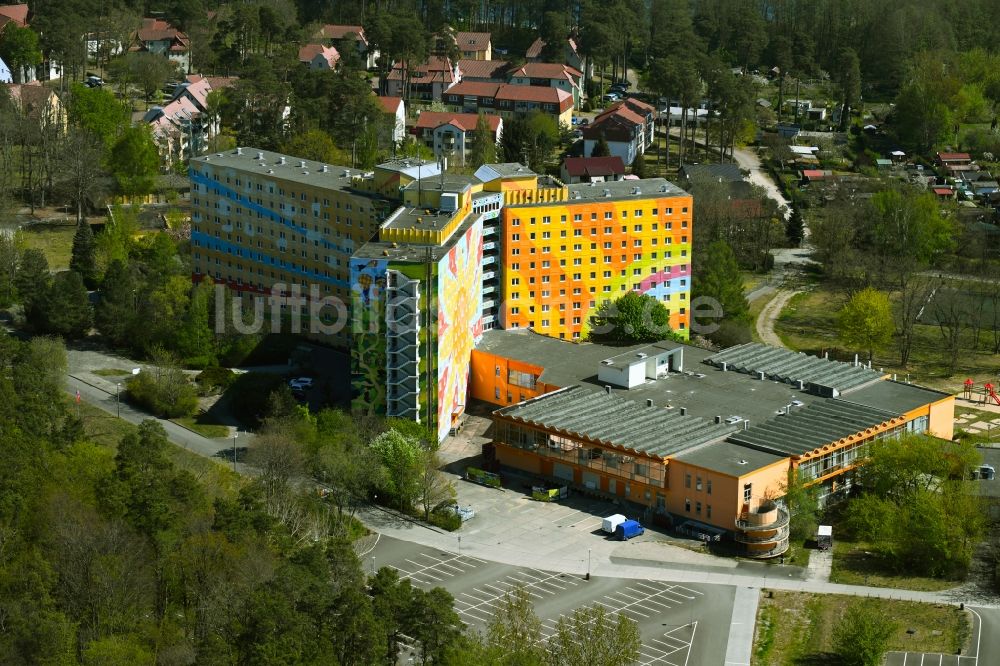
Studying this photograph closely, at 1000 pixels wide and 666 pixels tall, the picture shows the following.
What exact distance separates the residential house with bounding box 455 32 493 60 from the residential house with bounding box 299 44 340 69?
12304 millimetres

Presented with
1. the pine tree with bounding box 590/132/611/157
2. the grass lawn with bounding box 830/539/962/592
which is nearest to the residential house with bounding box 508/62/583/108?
the pine tree with bounding box 590/132/611/157

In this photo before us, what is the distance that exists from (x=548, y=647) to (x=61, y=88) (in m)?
86.2

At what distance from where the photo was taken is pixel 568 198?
290 ft

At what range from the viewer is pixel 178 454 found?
73375 mm

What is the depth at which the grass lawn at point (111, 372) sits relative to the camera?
8431cm

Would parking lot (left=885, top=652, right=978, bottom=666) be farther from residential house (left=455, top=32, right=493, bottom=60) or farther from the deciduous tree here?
residential house (left=455, top=32, right=493, bottom=60)

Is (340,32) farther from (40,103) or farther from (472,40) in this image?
(40,103)

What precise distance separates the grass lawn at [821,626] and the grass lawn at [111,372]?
121ft

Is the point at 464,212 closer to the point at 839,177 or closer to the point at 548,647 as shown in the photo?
the point at 548,647

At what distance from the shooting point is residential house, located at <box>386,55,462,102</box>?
461ft

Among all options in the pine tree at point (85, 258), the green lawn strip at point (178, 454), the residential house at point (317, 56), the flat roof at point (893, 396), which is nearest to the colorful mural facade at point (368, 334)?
the green lawn strip at point (178, 454)

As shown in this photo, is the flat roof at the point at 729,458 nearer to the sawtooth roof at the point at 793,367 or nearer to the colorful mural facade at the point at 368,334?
the sawtooth roof at the point at 793,367

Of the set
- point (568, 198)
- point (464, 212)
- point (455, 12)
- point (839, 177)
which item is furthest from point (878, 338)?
point (455, 12)

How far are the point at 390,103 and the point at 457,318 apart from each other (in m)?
53.0
